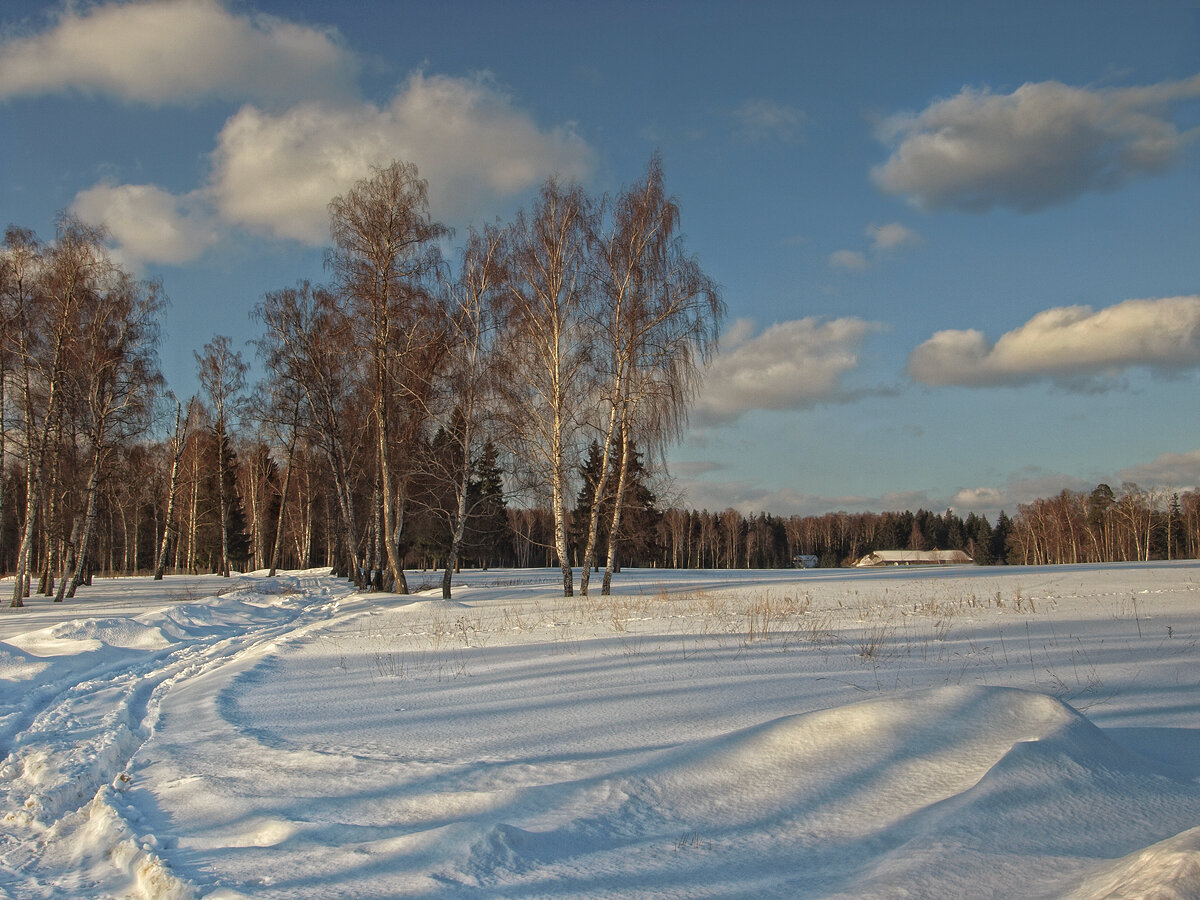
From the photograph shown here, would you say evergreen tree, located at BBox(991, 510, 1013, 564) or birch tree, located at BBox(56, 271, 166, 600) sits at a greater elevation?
birch tree, located at BBox(56, 271, 166, 600)

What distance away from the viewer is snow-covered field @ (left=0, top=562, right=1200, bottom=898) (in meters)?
3.06

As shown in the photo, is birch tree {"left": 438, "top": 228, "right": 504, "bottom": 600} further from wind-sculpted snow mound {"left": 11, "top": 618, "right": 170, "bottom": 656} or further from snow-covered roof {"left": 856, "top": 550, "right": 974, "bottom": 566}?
snow-covered roof {"left": 856, "top": 550, "right": 974, "bottom": 566}

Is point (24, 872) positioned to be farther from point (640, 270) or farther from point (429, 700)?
point (640, 270)

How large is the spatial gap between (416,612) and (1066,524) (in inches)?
3400

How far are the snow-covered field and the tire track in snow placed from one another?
24 millimetres

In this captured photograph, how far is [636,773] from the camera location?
4117mm

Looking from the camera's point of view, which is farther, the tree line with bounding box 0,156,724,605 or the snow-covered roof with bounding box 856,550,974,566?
the snow-covered roof with bounding box 856,550,974,566

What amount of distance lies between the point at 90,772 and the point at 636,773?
3.86m

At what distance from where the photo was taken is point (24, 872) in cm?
368

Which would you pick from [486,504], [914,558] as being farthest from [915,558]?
[486,504]

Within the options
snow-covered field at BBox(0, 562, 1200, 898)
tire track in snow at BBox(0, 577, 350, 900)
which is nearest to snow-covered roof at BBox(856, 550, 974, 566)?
snow-covered field at BBox(0, 562, 1200, 898)

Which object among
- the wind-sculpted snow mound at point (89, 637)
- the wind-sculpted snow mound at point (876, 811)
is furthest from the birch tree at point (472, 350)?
the wind-sculpted snow mound at point (876, 811)

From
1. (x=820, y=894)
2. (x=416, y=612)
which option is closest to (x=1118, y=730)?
(x=820, y=894)

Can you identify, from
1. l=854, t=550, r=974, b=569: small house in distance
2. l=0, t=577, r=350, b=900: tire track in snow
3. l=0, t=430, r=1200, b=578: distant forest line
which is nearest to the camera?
l=0, t=577, r=350, b=900: tire track in snow
